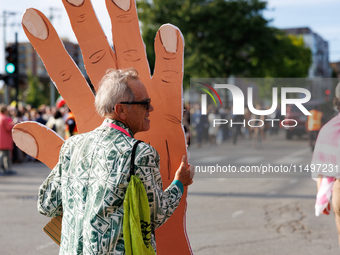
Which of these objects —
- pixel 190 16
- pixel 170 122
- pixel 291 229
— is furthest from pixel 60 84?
pixel 190 16

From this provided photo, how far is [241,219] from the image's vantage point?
6.32 m

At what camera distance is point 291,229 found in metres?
5.83

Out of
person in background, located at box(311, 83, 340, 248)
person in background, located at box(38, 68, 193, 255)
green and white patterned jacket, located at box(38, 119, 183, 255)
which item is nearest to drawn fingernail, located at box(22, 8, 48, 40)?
person in background, located at box(38, 68, 193, 255)

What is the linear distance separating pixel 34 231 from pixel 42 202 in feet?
12.6

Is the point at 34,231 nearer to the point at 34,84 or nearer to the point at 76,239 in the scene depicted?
the point at 76,239

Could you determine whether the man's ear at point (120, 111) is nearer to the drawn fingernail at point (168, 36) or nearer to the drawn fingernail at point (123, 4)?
the drawn fingernail at point (168, 36)

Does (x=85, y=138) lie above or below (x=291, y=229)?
above


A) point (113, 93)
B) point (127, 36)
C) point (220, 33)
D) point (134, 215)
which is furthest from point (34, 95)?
point (134, 215)

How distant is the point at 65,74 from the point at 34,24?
36cm

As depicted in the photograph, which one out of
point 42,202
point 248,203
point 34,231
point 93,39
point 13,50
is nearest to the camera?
point 42,202

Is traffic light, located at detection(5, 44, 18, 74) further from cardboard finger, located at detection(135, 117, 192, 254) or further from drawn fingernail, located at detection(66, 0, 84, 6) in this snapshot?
cardboard finger, located at detection(135, 117, 192, 254)

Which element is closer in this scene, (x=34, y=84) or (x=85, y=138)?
(x=85, y=138)

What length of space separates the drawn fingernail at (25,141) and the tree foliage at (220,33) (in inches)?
1073

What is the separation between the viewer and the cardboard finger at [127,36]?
272 cm
